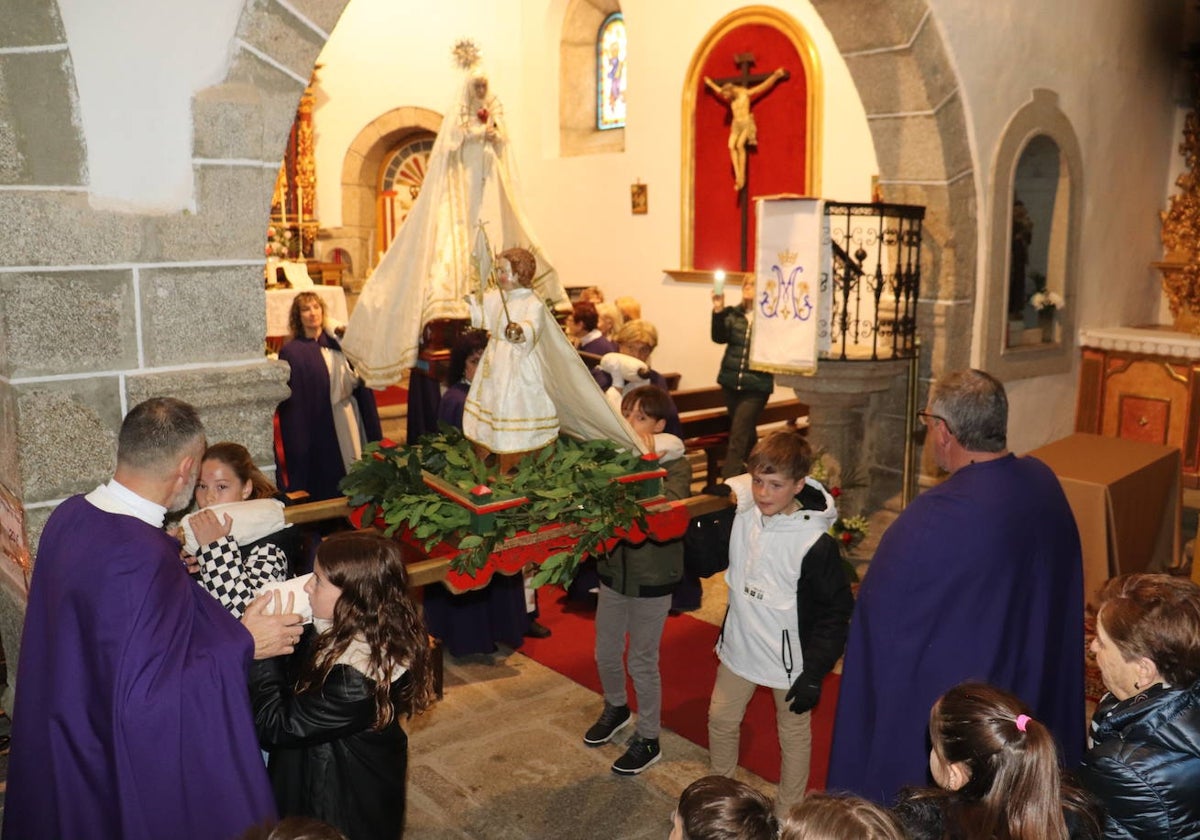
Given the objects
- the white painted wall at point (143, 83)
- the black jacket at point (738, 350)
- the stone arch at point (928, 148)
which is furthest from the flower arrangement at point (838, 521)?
the white painted wall at point (143, 83)

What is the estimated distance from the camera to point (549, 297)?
495 centimetres

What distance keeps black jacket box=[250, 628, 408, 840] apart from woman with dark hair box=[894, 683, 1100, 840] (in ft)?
4.10

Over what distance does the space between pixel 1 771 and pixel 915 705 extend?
3346 mm

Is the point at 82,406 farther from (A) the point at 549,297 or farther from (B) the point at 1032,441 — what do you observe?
(B) the point at 1032,441

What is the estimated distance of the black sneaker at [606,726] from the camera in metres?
4.59

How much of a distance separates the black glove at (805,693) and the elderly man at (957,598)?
21 centimetres

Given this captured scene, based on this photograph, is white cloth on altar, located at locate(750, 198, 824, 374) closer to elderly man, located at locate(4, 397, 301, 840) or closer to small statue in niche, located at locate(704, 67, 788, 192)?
elderly man, located at locate(4, 397, 301, 840)

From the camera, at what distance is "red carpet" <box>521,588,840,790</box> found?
181 inches

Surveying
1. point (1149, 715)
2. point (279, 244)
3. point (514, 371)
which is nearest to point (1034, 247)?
point (514, 371)

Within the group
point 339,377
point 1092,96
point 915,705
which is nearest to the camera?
point 915,705

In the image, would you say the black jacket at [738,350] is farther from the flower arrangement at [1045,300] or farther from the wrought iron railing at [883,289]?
the flower arrangement at [1045,300]

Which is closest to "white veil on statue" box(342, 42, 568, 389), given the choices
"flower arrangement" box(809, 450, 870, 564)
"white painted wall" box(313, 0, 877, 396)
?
"flower arrangement" box(809, 450, 870, 564)

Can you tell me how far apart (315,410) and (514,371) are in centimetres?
307

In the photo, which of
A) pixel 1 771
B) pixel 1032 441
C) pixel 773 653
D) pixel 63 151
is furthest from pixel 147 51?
pixel 1032 441
